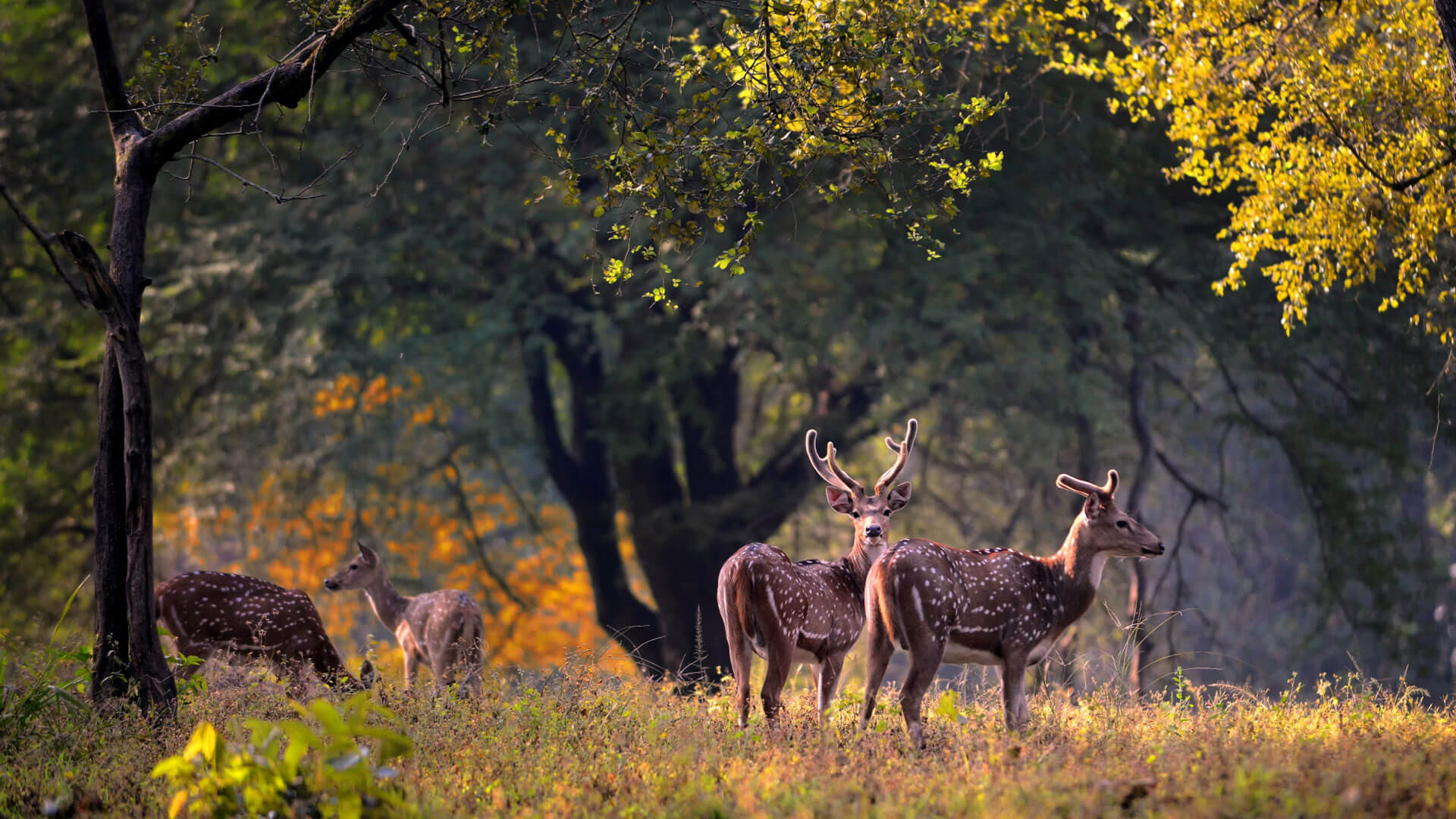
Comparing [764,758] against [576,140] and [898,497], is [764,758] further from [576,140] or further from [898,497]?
[576,140]

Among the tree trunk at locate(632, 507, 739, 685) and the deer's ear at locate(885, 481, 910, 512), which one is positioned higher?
the deer's ear at locate(885, 481, 910, 512)

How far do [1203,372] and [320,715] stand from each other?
20.0 metres

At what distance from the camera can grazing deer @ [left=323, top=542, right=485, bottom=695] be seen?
11703mm

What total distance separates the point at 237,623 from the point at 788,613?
5017 millimetres

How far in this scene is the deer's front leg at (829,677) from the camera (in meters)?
8.98

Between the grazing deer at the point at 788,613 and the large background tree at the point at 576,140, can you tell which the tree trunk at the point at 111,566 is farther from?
the grazing deer at the point at 788,613

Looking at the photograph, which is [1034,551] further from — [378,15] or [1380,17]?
[378,15]

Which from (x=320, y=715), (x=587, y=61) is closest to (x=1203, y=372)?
(x=587, y=61)

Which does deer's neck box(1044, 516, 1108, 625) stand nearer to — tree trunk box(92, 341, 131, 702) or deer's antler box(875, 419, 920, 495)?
deer's antler box(875, 419, 920, 495)

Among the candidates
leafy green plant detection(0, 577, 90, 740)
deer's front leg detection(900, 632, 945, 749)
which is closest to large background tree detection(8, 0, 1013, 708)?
leafy green plant detection(0, 577, 90, 740)

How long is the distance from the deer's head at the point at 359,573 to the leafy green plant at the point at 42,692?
4176mm

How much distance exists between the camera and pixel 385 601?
13.2 meters

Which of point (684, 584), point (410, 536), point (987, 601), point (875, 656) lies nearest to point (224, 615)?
point (875, 656)

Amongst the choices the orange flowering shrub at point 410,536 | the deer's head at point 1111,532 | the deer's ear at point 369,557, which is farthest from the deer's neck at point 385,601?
the deer's head at point 1111,532
